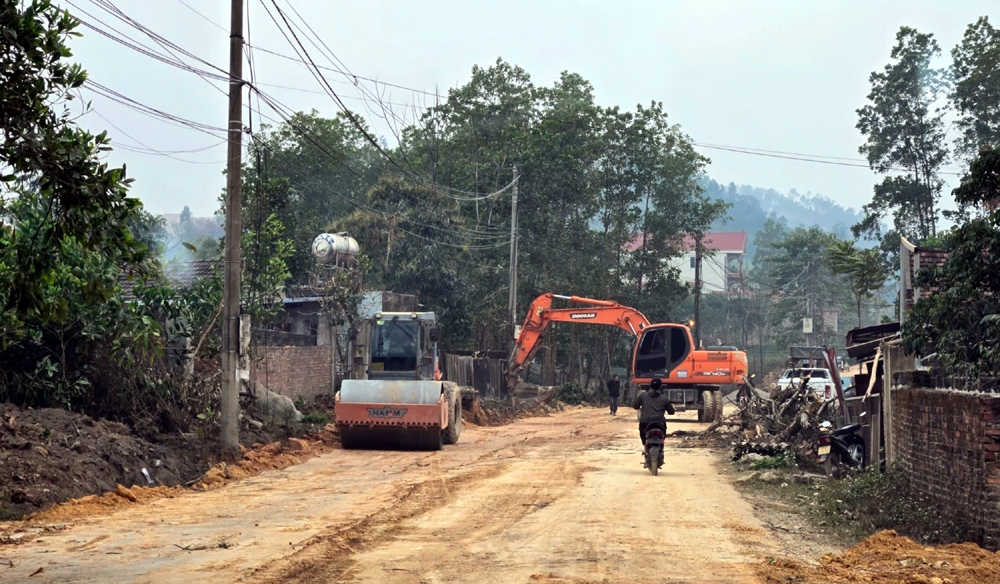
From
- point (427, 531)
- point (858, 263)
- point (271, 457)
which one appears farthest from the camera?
point (858, 263)

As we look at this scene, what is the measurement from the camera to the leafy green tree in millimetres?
11953

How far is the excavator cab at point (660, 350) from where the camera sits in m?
35.2

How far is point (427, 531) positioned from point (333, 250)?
29.8 meters

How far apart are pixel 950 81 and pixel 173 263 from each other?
109ft

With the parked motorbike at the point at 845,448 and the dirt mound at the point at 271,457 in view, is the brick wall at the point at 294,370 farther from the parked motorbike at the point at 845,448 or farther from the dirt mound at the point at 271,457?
the parked motorbike at the point at 845,448

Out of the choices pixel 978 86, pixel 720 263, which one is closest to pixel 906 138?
pixel 978 86

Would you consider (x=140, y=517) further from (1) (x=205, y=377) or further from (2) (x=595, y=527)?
(1) (x=205, y=377)

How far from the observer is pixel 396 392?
22172 mm

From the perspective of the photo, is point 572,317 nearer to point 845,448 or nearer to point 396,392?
point 396,392

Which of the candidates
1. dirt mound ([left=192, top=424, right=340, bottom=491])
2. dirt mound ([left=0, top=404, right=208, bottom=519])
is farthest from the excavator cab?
dirt mound ([left=0, top=404, right=208, bottom=519])

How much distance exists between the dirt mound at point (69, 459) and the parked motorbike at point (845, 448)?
35.4 ft

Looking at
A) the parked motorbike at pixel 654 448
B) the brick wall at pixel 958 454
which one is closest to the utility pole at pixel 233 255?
the parked motorbike at pixel 654 448

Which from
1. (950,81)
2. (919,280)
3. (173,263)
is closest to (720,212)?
(950,81)

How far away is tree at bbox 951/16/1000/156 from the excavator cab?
17070mm
